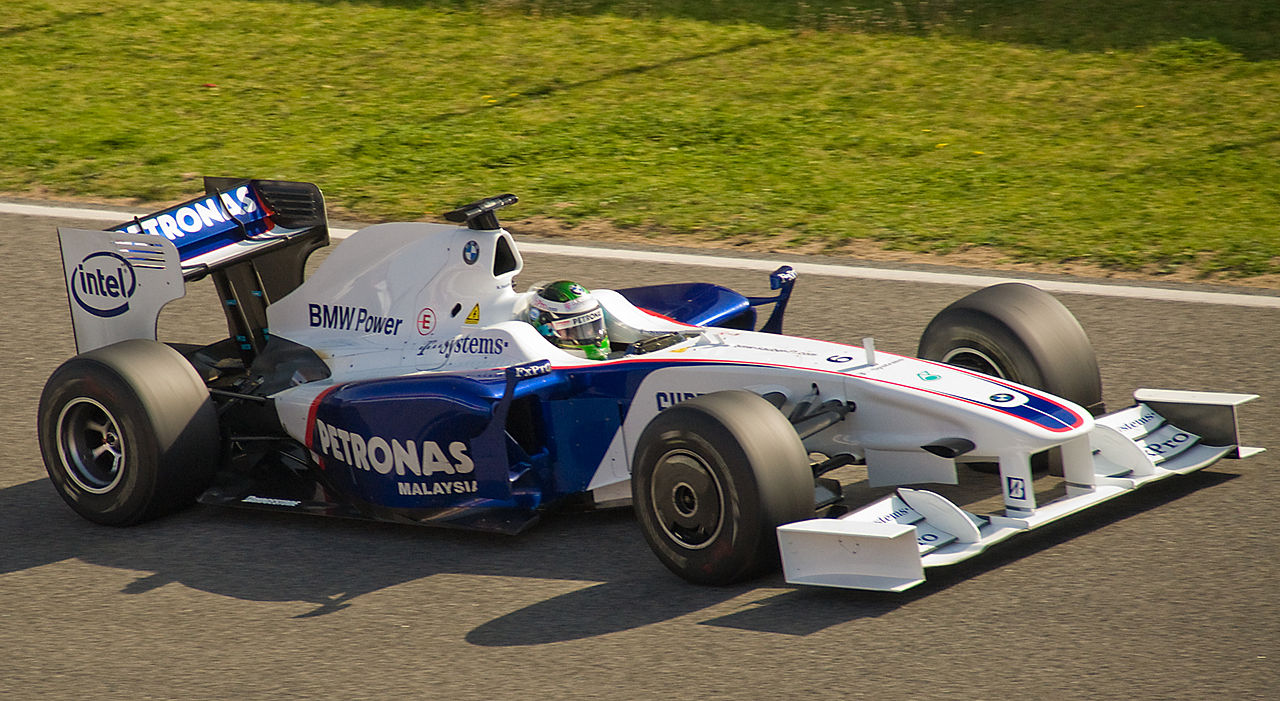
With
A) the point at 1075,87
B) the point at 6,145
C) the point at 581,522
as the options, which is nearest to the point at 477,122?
the point at 6,145

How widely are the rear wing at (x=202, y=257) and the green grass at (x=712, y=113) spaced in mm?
3529

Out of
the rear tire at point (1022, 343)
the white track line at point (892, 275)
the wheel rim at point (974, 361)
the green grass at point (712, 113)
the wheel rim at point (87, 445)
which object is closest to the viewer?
the rear tire at point (1022, 343)

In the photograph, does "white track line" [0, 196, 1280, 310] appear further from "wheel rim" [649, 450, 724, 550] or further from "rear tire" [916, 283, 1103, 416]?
"wheel rim" [649, 450, 724, 550]

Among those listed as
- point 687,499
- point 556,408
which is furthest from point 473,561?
point 687,499

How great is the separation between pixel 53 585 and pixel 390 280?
70.6 inches

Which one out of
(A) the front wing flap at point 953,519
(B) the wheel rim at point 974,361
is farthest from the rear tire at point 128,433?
(B) the wheel rim at point 974,361

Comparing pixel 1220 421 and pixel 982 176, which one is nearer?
pixel 1220 421

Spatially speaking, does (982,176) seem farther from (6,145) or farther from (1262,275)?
(6,145)

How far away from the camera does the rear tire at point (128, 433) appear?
20.6ft

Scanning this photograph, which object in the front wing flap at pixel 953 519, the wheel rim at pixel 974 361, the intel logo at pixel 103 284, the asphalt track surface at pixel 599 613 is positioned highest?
the intel logo at pixel 103 284

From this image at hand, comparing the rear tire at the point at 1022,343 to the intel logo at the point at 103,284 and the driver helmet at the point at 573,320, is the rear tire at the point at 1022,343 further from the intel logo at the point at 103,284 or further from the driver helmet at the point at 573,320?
the intel logo at the point at 103,284

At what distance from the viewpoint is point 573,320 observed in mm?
6160

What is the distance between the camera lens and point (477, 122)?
13203mm

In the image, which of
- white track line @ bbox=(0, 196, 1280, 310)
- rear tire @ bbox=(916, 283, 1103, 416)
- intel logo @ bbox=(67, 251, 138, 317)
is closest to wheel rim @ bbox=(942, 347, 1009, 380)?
rear tire @ bbox=(916, 283, 1103, 416)
